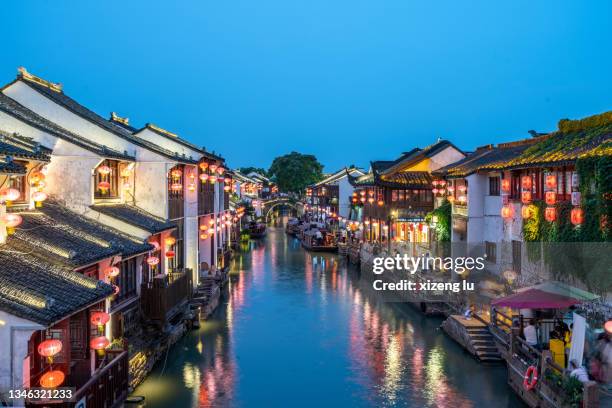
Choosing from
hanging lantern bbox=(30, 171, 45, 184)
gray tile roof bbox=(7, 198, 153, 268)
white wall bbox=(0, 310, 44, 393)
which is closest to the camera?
white wall bbox=(0, 310, 44, 393)

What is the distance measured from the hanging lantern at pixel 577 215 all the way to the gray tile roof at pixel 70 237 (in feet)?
49.9

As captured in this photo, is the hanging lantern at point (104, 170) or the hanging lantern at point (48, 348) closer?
the hanging lantern at point (48, 348)

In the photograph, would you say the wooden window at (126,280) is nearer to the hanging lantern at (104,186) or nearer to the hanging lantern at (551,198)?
the hanging lantern at (104,186)

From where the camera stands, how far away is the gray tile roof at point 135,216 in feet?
77.9

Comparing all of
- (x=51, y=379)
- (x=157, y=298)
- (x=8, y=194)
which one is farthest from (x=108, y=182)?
(x=51, y=379)

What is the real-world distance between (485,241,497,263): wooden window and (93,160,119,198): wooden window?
65.2ft

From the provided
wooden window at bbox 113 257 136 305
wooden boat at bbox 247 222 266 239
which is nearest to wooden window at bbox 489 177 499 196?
wooden window at bbox 113 257 136 305

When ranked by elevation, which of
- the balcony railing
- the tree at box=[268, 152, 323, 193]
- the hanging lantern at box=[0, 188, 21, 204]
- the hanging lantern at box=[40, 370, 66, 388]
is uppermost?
the tree at box=[268, 152, 323, 193]

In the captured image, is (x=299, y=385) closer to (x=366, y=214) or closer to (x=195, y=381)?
(x=195, y=381)

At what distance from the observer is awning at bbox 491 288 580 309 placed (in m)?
20.3

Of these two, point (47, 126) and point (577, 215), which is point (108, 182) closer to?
point (47, 126)

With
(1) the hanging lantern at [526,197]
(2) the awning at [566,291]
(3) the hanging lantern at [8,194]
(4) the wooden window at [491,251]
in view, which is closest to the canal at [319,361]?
(2) the awning at [566,291]

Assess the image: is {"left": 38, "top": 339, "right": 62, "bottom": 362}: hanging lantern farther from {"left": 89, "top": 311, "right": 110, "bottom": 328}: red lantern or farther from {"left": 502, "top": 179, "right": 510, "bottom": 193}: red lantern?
{"left": 502, "top": 179, "right": 510, "bottom": 193}: red lantern

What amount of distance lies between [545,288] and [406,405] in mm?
7012
